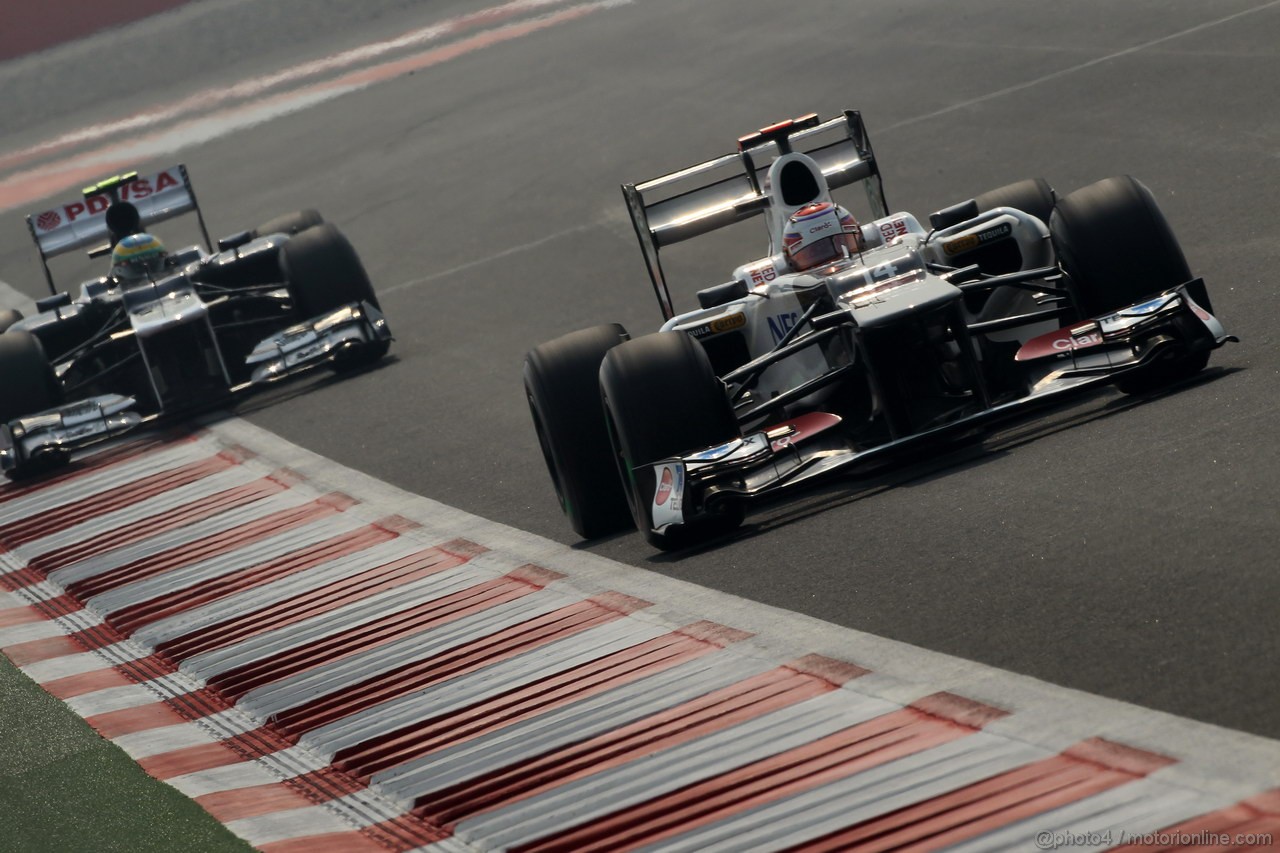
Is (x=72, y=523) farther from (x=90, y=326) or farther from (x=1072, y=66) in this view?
(x=1072, y=66)

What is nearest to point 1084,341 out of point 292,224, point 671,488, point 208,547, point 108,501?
point 671,488

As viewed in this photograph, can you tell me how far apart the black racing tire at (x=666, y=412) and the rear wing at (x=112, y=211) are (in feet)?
30.3

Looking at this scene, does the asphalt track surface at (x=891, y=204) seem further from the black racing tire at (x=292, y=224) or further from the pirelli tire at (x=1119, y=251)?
the black racing tire at (x=292, y=224)

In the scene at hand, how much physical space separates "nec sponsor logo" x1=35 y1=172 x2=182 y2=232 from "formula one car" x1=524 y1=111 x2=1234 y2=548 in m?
9.23

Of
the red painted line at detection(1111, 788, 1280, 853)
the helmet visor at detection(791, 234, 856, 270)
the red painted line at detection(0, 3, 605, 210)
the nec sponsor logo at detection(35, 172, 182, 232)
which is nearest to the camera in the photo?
the red painted line at detection(1111, 788, 1280, 853)

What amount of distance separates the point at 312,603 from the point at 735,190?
3.79m

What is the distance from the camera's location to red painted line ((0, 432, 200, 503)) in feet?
49.0

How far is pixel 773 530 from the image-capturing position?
366 inches

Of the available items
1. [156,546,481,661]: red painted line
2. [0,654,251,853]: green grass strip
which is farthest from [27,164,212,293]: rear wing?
[0,654,251,853]: green grass strip

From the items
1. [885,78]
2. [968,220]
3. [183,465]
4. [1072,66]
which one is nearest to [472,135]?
[885,78]

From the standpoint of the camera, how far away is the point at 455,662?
8.58 m

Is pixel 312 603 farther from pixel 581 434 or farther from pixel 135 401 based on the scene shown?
pixel 135 401

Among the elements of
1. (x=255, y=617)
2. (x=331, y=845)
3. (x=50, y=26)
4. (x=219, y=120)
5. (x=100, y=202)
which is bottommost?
(x=331, y=845)

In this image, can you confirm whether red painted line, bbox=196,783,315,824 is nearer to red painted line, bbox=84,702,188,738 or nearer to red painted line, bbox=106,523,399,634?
red painted line, bbox=84,702,188,738
